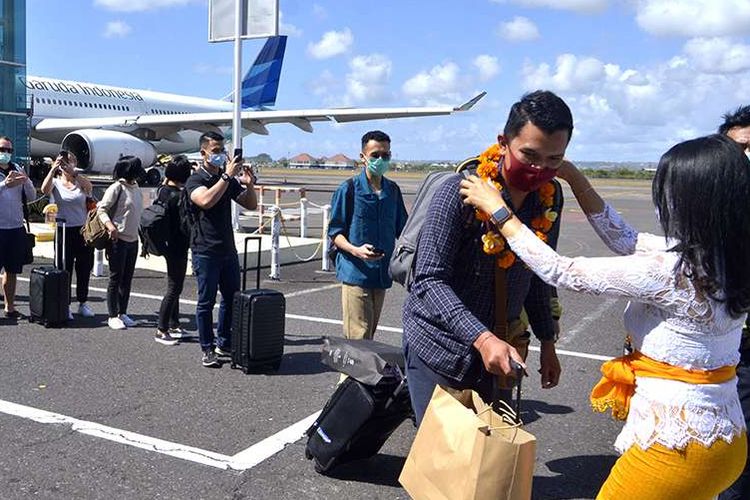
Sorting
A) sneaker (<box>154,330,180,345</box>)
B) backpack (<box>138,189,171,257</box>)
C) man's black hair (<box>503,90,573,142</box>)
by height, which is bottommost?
sneaker (<box>154,330,180,345</box>)

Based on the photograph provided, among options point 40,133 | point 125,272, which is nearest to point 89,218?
point 125,272

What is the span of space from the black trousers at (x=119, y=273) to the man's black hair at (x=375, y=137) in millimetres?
3268

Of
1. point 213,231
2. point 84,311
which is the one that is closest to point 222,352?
point 213,231

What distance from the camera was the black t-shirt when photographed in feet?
19.9

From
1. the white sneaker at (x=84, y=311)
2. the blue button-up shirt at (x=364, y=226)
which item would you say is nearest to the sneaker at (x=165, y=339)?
the white sneaker at (x=84, y=311)

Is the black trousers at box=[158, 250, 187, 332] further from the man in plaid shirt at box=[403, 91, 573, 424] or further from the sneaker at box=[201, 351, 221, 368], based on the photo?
the man in plaid shirt at box=[403, 91, 573, 424]

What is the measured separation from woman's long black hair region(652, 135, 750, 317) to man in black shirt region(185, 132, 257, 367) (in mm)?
4396

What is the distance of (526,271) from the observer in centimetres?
285

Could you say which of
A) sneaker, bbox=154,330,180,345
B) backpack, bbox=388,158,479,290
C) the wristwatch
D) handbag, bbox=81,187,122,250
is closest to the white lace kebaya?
the wristwatch

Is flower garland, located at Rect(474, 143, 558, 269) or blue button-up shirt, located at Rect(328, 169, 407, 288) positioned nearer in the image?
flower garland, located at Rect(474, 143, 558, 269)

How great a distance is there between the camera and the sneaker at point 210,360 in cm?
614

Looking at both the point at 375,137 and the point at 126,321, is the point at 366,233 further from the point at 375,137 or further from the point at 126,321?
the point at 126,321

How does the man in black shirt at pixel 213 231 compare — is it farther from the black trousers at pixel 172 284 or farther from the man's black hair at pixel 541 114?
the man's black hair at pixel 541 114

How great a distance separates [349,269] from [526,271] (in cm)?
247
